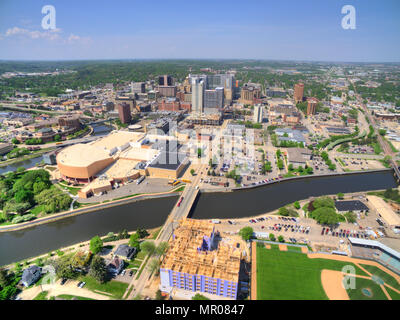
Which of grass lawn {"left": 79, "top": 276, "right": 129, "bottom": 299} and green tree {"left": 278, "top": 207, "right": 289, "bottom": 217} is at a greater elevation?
green tree {"left": 278, "top": 207, "right": 289, "bottom": 217}

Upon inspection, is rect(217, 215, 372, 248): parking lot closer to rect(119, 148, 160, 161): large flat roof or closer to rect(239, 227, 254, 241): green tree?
rect(239, 227, 254, 241): green tree

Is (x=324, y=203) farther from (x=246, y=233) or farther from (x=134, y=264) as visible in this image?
(x=134, y=264)

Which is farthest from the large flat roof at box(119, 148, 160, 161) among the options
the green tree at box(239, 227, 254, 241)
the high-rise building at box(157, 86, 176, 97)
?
the high-rise building at box(157, 86, 176, 97)

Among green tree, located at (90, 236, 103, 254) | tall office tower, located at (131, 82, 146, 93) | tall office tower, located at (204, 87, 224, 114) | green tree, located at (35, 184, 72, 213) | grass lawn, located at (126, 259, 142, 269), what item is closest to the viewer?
grass lawn, located at (126, 259, 142, 269)

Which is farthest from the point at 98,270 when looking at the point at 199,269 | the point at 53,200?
the point at 53,200

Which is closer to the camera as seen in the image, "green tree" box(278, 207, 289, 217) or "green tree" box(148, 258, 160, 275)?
"green tree" box(148, 258, 160, 275)

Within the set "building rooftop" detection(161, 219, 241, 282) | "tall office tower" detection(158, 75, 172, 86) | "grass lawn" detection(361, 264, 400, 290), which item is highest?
"tall office tower" detection(158, 75, 172, 86)
